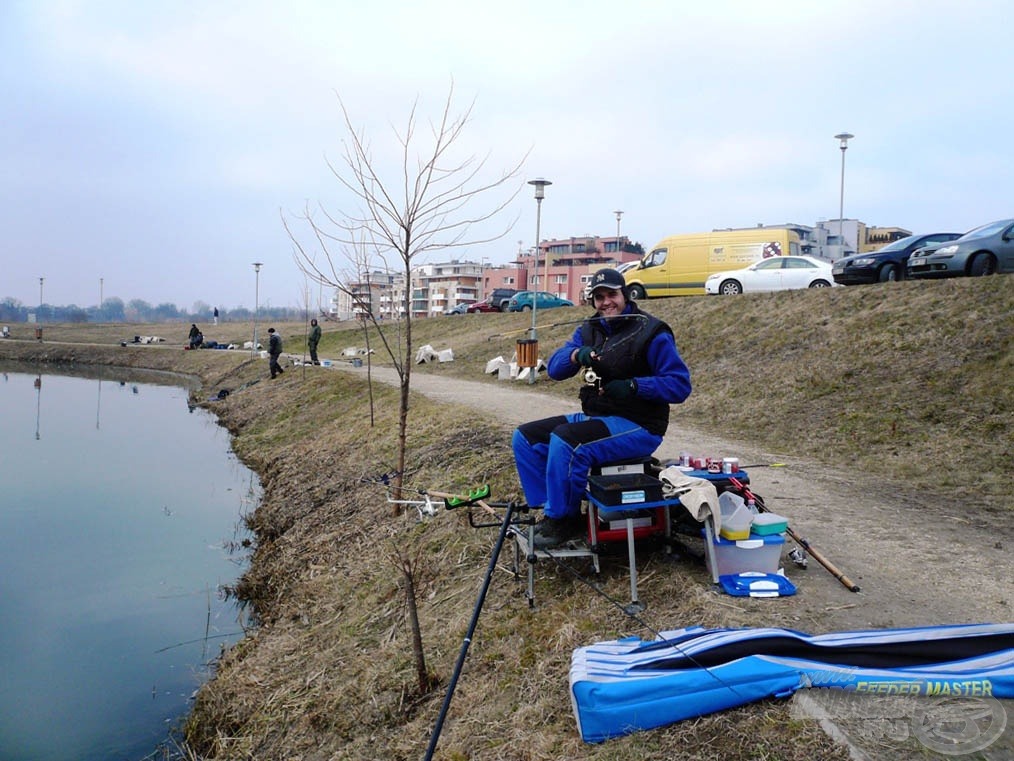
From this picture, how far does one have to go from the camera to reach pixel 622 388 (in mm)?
4742

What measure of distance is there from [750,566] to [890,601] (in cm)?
76

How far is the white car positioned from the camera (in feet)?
68.5

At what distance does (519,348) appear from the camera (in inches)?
709

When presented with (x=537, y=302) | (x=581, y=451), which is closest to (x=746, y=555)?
(x=581, y=451)

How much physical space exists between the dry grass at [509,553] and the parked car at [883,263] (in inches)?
60.9

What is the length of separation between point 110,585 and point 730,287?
685 inches

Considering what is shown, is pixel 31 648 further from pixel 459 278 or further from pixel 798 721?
pixel 459 278

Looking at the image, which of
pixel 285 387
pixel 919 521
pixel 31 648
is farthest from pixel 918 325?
pixel 285 387

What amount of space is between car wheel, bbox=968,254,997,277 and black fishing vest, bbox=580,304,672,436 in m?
12.8

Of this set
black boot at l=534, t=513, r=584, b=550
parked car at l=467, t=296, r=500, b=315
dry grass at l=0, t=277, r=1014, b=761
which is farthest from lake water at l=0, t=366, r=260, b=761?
parked car at l=467, t=296, r=500, b=315

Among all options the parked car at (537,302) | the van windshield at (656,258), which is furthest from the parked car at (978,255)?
the parked car at (537,302)

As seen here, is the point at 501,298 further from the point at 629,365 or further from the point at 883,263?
the point at 629,365
